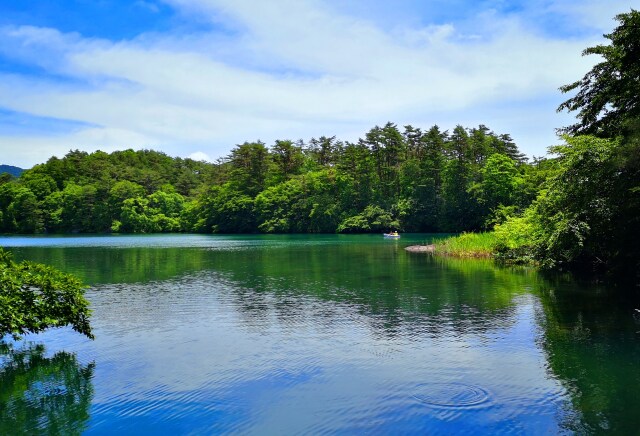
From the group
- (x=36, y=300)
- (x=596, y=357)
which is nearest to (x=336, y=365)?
(x=596, y=357)

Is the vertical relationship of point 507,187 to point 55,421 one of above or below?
above

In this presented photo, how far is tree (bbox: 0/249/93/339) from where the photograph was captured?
1239cm

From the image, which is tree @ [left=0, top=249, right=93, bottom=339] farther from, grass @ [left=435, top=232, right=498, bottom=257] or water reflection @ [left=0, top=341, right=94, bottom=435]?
grass @ [left=435, top=232, right=498, bottom=257]

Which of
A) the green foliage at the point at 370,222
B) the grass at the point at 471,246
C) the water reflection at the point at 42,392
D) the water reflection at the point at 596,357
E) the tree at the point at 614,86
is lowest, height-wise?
the water reflection at the point at 596,357

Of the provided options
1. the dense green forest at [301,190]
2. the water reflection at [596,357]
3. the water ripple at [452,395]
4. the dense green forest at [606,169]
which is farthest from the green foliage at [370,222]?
the water ripple at [452,395]

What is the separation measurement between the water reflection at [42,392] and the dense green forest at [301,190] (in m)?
68.2

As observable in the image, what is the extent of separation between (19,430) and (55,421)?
24.4 inches

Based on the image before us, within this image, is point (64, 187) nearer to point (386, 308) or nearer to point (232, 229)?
point (232, 229)

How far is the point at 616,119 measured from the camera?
24125 mm

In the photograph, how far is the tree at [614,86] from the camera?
69.8ft

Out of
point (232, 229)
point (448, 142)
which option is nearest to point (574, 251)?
point (448, 142)

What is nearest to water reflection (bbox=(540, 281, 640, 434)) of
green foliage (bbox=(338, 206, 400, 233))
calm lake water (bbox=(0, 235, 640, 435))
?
calm lake water (bbox=(0, 235, 640, 435))

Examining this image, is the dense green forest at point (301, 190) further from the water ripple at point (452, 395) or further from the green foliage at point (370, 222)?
the water ripple at point (452, 395)

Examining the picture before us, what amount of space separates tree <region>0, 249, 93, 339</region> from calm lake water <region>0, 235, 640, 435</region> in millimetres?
1171
